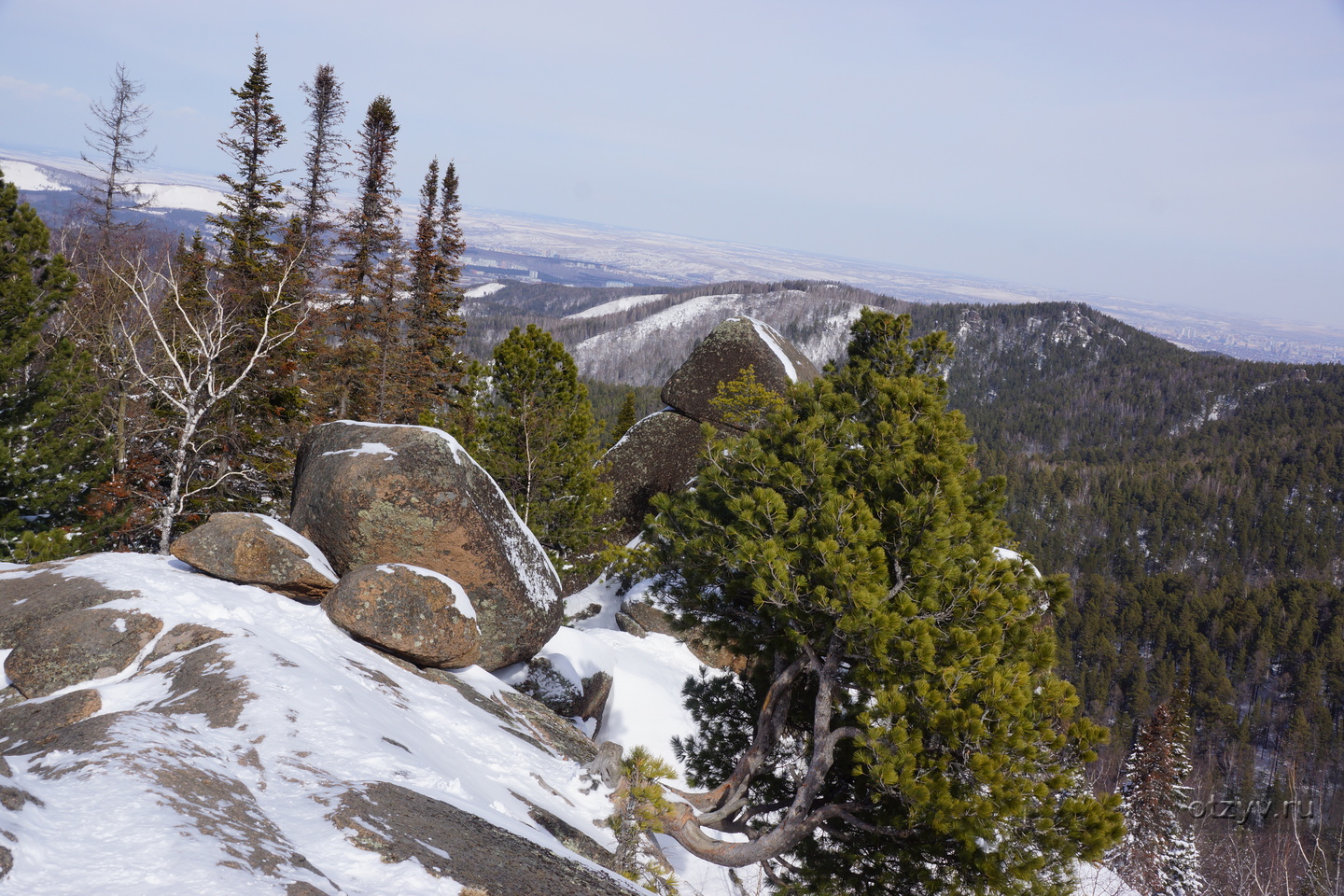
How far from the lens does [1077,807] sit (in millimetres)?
6668

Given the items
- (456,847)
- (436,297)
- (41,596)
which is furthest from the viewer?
(436,297)

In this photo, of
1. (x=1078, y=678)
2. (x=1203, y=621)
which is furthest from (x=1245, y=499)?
(x=1078, y=678)

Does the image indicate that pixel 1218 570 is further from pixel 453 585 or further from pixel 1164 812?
pixel 453 585

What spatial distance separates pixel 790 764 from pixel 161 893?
794 cm

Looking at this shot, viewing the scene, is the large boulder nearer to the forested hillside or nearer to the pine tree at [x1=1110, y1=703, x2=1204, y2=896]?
the pine tree at [x1=1110, y1=703, x2=1204, y2=896]

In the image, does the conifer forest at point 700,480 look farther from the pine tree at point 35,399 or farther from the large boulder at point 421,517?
the large boulder at point 421,517

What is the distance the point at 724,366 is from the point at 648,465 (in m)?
4.42

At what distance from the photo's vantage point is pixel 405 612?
10938 millimetres

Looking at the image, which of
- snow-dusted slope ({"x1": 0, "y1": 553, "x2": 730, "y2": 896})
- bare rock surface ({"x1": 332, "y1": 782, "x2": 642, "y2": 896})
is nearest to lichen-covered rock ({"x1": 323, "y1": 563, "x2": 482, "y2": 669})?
snow-dusted slope ({"x1": 0, "y1": 553, "x2": 730, "y2": 896})

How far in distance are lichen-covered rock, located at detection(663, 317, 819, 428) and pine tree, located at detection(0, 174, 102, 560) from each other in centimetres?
1645

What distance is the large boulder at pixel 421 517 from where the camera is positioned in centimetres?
1204

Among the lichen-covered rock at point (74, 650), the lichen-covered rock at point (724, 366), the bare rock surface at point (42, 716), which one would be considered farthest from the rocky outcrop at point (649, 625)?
the bare rock surface at point (42, 716)

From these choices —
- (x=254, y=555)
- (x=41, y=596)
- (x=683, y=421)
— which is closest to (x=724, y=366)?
(x=683, y=421)

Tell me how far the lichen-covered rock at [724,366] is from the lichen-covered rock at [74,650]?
18.1 meters
